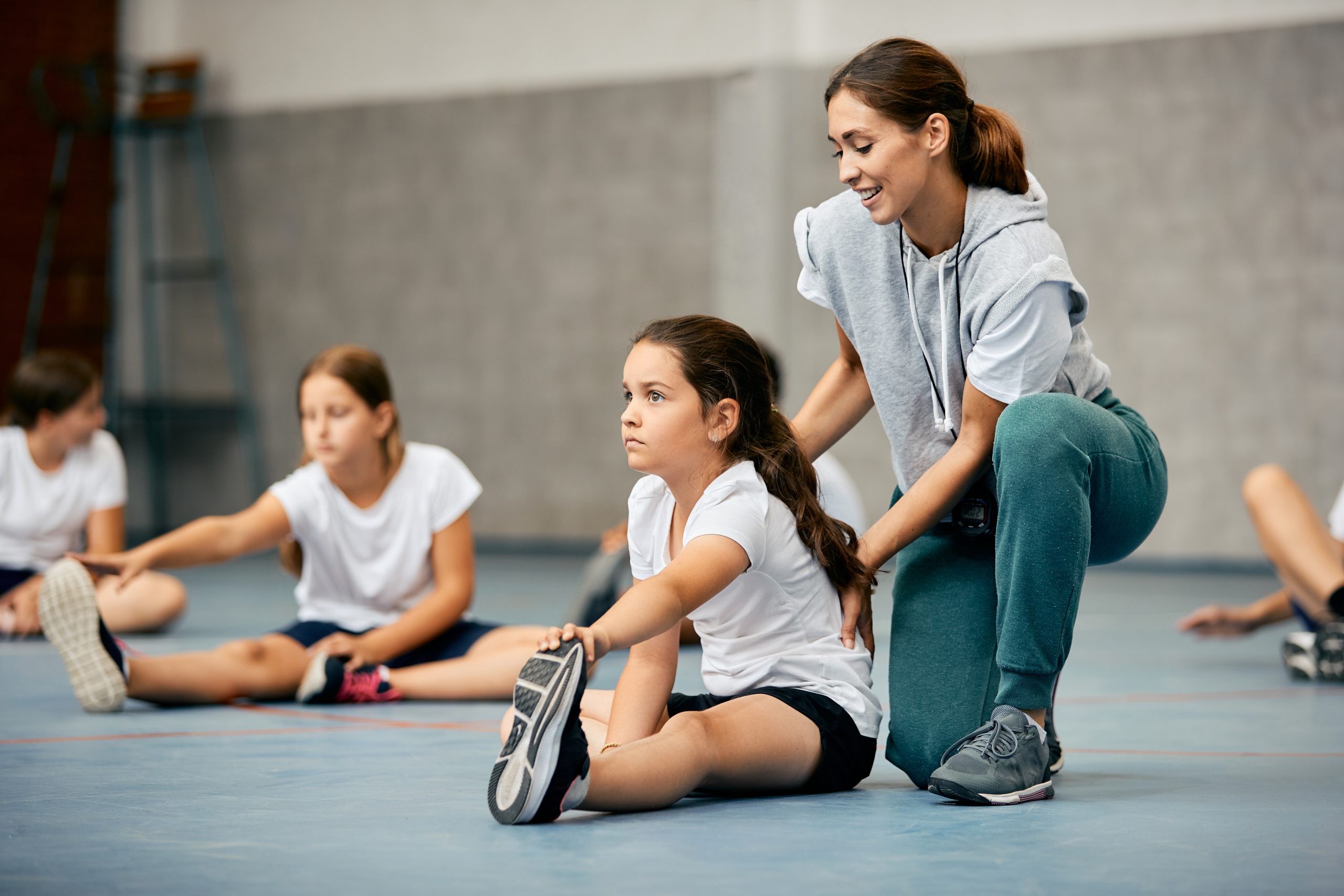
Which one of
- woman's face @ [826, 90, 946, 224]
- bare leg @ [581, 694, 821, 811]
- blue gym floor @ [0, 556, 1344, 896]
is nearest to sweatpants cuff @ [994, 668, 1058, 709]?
blue gym floor @ [0, 556, 1344, 896]

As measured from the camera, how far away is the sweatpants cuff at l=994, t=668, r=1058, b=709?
164cm

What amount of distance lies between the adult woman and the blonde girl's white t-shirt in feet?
3.24

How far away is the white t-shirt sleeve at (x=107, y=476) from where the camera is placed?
3643mm

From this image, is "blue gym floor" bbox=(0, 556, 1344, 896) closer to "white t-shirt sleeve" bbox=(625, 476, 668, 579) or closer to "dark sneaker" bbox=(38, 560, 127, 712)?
"dark sneaker" bbox=(38, 560, 127, 712)

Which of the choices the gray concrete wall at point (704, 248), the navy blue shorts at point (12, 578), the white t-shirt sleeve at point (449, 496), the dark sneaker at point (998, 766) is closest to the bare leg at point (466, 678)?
the white t-shirt sleeve at point (449, 496)

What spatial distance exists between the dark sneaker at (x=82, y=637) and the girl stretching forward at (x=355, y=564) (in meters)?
0.06

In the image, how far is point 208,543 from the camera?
2496 millimetres

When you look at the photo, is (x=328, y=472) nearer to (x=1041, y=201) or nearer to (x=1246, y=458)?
(x=1041, y=201)

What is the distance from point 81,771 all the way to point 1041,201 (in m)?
1.38

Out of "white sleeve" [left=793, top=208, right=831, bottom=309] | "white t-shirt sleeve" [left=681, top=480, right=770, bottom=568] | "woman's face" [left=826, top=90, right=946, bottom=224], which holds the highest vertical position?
"woman's face" [left=826, top=90, right=946, bottom=224]

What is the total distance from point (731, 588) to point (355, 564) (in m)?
1.18

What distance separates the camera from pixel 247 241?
7.86 m

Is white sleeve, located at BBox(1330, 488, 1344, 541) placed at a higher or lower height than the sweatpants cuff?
lower

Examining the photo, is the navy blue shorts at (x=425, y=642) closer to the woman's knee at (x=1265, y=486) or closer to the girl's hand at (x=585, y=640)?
the girl's hand at (x=585, y=640)
